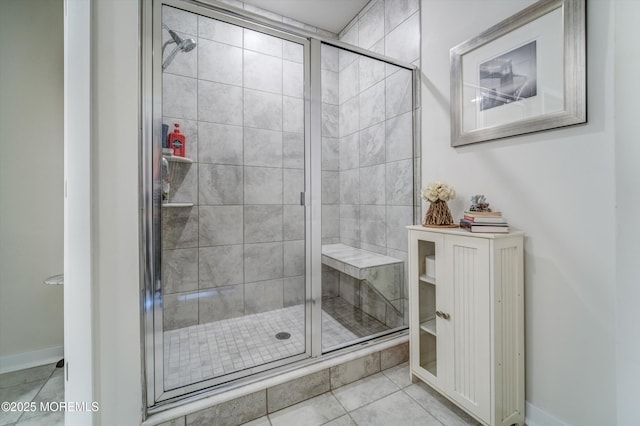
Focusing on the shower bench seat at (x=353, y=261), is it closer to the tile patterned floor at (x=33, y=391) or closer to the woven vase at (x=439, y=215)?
the woven vase at (x=439, y=215)

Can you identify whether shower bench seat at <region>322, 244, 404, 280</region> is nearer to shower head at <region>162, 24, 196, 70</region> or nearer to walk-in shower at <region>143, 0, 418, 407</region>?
walk-in shower at <region>143, 0, 418, 407</region>

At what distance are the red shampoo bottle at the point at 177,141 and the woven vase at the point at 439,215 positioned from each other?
6.07ft

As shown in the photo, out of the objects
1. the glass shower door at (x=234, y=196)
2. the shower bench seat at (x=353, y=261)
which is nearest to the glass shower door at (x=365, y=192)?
the shower bench seat at (x=353, y=261)

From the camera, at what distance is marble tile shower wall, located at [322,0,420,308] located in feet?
6.40

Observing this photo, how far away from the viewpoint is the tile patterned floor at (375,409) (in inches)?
50.2

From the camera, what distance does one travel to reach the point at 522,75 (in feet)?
4.12

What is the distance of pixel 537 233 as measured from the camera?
122 cm

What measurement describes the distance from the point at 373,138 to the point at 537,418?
1978 mm

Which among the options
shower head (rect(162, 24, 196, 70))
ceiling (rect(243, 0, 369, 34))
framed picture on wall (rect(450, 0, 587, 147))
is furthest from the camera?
ceiling (rect(243, 0, 369, 34))

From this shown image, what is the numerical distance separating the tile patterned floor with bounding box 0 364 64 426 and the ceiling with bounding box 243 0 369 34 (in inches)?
127

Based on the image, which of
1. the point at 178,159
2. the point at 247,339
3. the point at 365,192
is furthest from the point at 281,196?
the point at 247,339

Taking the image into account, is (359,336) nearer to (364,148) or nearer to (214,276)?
(214,276)

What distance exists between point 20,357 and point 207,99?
2.18 metres

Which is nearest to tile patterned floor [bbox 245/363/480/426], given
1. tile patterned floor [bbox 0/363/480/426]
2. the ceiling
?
tile patterned floor [bbox 0/363/480/426]
